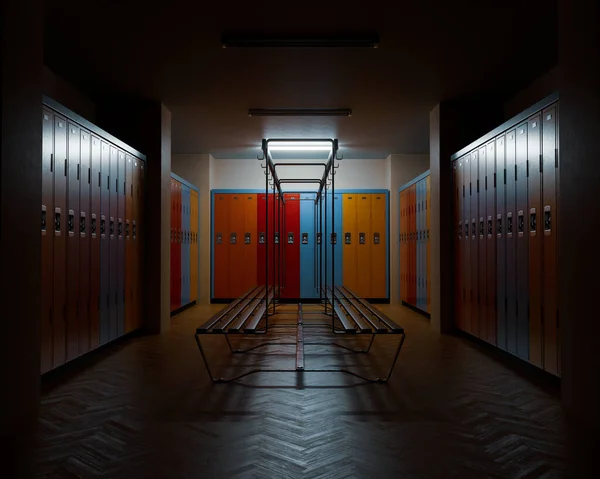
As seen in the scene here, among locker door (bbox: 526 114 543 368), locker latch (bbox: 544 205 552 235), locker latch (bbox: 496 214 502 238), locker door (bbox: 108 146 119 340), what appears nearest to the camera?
locker latch (bbox: 544 205 552 235)

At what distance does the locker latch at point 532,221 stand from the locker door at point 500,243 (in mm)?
553

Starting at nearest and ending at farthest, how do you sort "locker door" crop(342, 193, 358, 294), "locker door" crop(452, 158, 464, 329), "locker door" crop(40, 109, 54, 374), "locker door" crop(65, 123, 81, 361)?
"locker door" crop(40, 109, 54, 374)
"locker door" crop(65, 123, 81, 361)
"locker door" crop(452, 158, 464, 329)
"locker door" crop(342, 193, 358, 294)

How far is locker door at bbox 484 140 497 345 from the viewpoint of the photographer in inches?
195

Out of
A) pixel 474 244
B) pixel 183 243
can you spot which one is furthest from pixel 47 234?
pixel 183 243

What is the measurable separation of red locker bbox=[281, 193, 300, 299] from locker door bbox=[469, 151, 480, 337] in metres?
5.26

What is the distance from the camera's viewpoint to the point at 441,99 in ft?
21.1

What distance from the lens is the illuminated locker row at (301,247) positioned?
1046 centimetres

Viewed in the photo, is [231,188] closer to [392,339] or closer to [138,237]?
[138,237]

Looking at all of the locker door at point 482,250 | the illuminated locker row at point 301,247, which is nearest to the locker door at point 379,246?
the illuminated locker row at point 301,247

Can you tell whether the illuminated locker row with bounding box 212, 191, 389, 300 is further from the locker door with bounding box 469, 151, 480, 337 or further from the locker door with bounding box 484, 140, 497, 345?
the locker door with bounding box 484, 140, 497, 345

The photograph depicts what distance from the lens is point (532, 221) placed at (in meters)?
4.10

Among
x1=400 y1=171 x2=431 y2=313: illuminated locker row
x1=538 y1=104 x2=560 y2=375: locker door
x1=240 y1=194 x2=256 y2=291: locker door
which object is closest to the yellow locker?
x1=400 y1=171 x2=431 y2=313: illuminated locker row
